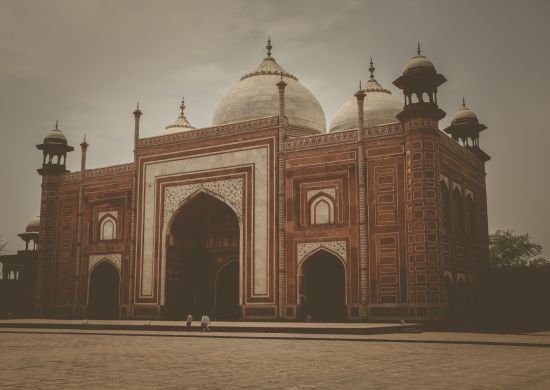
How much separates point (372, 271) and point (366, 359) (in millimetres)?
9083

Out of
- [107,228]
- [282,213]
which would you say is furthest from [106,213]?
[282,213]

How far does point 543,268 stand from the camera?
16625 millimetres

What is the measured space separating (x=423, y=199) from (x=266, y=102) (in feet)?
23.1

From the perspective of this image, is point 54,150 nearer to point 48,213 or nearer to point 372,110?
point 48,213

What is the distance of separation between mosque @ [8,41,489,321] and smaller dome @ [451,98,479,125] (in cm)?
7

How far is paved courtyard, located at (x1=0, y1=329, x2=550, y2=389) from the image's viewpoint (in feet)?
16.3

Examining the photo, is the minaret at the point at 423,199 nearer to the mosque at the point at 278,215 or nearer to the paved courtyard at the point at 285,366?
the mosque at the point at 278,215

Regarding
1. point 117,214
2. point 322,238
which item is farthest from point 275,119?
point 117,214

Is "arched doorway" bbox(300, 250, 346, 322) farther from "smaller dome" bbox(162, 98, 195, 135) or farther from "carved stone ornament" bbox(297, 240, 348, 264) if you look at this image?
"smaller dome" bbox(162, 98, 195, 135)

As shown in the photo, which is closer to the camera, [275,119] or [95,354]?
[95,354]

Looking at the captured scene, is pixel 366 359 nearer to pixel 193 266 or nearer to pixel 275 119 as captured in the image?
pixel 275 119

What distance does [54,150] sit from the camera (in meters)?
22.5

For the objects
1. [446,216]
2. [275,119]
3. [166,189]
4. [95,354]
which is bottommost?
[95,354]

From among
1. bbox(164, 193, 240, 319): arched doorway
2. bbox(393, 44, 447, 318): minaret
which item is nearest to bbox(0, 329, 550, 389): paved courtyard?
bbox(393, 44, 447, 318): minaret
